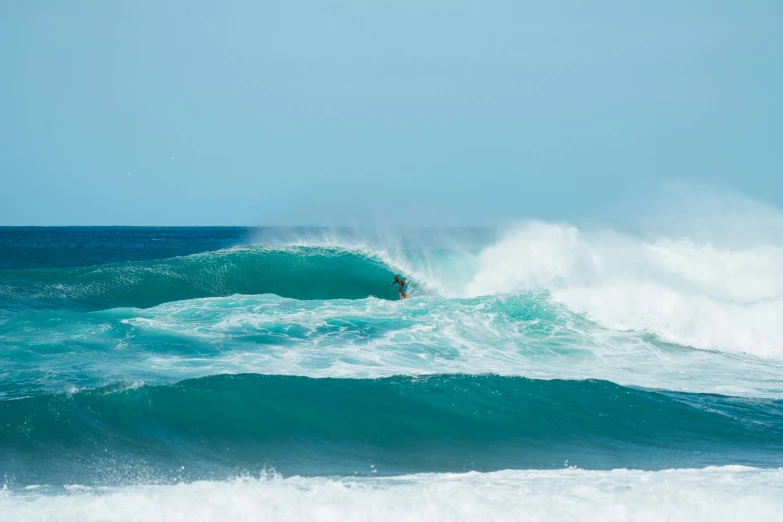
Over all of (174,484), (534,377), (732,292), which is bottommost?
(174,484)

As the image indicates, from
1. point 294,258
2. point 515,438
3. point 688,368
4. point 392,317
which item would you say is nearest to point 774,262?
point 688,368

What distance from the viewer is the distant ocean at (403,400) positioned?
5555mm

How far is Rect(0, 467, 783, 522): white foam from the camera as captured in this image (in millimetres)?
5207

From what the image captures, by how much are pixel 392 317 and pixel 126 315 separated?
19.6 feet

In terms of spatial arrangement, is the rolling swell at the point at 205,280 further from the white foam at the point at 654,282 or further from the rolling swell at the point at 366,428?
the rolling swell at the point at 366,428

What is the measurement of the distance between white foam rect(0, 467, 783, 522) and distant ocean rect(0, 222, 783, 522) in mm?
22

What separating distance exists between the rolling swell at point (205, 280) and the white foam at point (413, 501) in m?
12.1

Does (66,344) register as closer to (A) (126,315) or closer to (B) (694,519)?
(A) (126,315)

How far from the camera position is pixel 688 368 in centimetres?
1134

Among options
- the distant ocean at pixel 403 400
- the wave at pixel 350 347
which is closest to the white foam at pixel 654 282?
the distant ocean at pixel 403 400

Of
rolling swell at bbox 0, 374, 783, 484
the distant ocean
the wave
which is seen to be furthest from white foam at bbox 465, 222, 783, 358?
rolling swell at bbox 0, 374, 783, 484

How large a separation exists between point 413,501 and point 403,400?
3.32 m

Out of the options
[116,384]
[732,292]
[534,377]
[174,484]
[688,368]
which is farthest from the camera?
[732,292]

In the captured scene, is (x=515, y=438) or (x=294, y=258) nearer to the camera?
(x=515, y=438)
